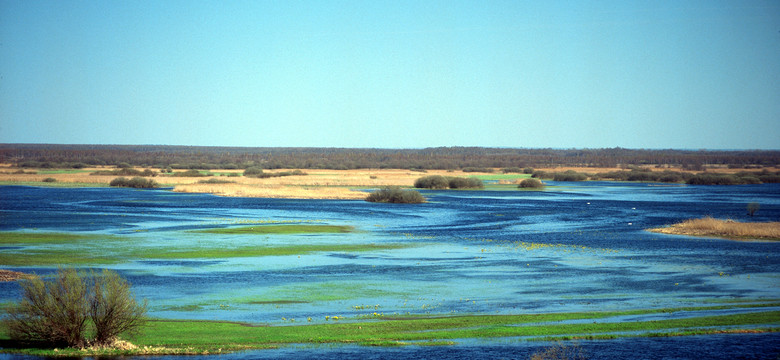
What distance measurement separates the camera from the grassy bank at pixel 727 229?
→ 48.4 metres

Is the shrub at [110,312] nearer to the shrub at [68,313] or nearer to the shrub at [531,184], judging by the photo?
the shrub at [68,313]

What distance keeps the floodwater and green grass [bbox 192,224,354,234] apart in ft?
6.14

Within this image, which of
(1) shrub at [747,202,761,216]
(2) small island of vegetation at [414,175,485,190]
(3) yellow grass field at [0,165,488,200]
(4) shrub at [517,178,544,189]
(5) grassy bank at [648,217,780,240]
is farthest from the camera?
(4) shrub at [517,178,544,189]

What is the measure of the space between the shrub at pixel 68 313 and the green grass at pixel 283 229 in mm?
29554

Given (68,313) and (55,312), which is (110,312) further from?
(55,312)

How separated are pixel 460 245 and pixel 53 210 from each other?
124 feet

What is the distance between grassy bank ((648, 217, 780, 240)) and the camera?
1907 inches

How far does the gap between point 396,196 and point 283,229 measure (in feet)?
106

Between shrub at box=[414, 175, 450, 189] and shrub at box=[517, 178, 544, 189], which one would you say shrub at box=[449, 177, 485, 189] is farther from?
shrub at box=[517, 178, 544, 189]

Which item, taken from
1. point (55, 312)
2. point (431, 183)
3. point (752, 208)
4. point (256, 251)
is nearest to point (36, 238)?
point (256, 251)

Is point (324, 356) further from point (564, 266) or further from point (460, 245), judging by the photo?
point (460, 245)

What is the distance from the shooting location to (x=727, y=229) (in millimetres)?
50188

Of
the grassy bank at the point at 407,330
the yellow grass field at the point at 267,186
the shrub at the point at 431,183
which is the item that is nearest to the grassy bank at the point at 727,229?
the grassy bank at the point at 407,330

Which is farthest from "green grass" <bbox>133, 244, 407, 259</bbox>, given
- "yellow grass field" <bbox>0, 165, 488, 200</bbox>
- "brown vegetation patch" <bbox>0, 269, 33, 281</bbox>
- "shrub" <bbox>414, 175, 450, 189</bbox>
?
"shrub" <bbox>414, 175, 450, 189</bbox>
